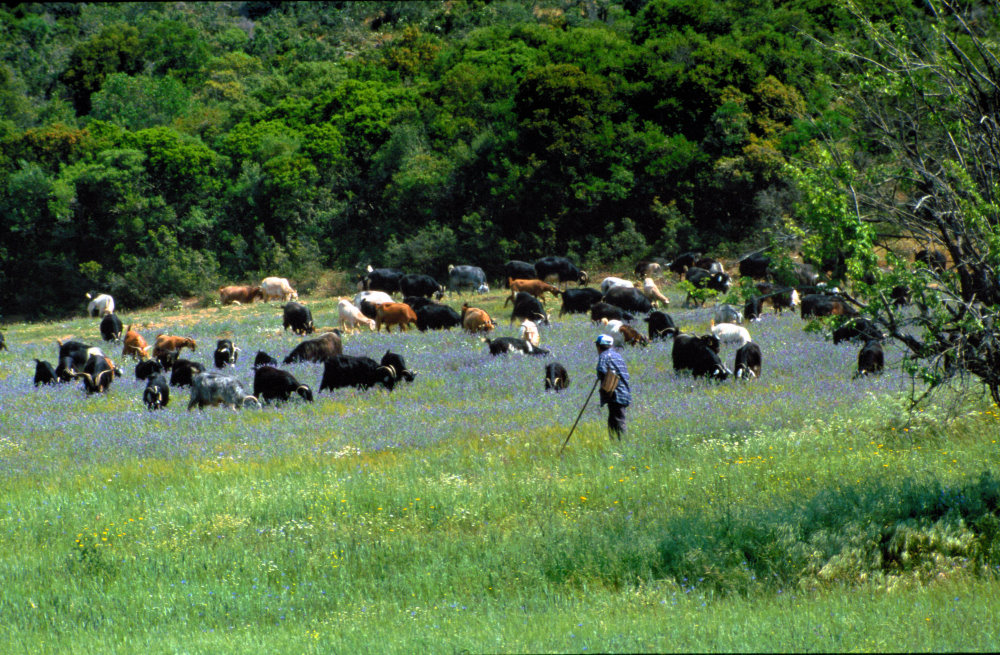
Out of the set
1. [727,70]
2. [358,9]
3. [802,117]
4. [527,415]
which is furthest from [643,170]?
[358,9]

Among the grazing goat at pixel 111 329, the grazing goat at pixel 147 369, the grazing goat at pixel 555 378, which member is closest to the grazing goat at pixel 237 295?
the grazing goat at pixel 111 329

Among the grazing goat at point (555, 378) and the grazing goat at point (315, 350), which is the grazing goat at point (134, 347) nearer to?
the grazing goat at point (315, 350)

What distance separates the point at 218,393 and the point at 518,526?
11.3 meters

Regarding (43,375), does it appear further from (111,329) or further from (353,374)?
(353,374)

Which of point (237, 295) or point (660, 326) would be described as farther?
point (237, 295)

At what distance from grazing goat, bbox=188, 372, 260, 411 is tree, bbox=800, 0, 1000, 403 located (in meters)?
14.3

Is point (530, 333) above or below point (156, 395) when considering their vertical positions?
above

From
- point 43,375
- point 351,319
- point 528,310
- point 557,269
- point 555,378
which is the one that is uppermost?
point 557,269

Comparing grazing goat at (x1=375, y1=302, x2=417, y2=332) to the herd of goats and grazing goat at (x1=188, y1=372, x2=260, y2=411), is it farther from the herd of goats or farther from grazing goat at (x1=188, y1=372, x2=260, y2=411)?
grazing goat at (x1=188, y1=372, x2=260, y2=411)

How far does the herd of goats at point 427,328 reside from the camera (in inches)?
825

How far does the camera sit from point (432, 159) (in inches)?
2127

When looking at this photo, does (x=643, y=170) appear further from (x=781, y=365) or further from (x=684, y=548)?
(x=684, y=548)

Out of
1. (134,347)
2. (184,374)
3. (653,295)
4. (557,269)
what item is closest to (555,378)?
(184,374)

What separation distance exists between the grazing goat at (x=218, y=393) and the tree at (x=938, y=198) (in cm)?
1426
